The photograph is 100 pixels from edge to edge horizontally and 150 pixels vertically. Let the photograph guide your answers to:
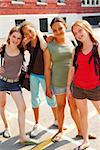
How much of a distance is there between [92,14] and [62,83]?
2520 centimetres

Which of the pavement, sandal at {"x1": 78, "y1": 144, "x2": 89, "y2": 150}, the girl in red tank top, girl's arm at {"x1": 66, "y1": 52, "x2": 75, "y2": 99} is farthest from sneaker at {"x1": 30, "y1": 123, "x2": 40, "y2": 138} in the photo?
girl's arm at {"x1": 66, "y1": 52, "x2": 75, "y2": 99}

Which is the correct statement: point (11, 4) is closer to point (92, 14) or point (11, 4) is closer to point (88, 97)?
point (92, 14)

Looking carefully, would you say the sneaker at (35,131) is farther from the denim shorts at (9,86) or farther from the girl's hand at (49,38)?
the girl's hand at (49,38)

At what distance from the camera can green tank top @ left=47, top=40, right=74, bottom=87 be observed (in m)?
4.50

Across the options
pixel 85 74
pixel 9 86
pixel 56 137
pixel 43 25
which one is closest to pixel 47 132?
pixel 56 137

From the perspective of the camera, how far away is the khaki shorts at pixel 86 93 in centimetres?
432

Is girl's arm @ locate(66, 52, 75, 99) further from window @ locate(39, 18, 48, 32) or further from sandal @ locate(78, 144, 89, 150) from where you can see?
window @ locate(39, 18, 48, 32)

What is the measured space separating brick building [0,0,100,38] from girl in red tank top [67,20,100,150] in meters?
16.8

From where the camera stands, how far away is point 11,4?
22125 mm

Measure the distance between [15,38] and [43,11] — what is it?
20.4 metres

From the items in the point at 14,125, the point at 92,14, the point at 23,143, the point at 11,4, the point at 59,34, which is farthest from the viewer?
the point at 92,14

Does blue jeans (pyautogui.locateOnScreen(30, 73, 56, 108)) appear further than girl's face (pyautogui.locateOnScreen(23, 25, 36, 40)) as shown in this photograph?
Yes

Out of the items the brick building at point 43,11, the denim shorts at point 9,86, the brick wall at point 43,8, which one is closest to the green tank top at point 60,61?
the denim shorts at point 9,86

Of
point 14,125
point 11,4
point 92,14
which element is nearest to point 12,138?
point 14,125
